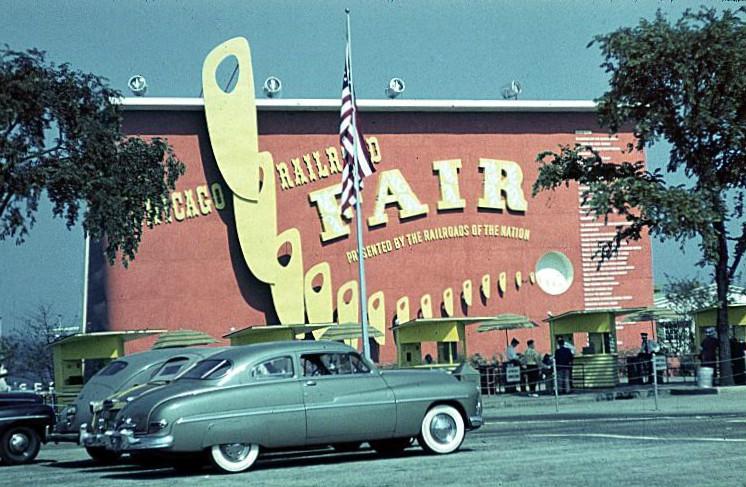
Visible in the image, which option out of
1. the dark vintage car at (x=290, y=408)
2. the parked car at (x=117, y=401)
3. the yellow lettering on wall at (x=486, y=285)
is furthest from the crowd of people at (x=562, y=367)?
the dark vintage car at (x=290, y=408)

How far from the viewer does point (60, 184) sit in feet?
95.2

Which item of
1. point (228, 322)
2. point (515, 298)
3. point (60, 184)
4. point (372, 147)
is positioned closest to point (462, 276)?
point (515, 298)

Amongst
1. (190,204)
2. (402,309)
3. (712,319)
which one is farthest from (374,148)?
(712,319)

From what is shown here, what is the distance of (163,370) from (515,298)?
3294 cm

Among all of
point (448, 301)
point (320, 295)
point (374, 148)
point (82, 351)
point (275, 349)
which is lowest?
point (275, 349)

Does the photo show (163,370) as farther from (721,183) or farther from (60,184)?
(721,183)

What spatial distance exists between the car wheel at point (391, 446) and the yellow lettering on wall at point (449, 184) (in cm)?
3390

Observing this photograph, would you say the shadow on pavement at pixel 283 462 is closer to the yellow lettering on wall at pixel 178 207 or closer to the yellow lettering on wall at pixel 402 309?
the yellow lettering on wall at pixel 178 207

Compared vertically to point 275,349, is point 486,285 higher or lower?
higher

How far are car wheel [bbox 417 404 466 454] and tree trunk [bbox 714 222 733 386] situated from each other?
19788 millimetres

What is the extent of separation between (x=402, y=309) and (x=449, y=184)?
208 inches

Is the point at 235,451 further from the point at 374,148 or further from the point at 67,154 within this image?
the point at 374,148

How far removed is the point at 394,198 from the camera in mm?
48969

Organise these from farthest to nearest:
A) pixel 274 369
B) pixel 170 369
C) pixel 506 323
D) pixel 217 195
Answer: pixel 217 195, pixel 506 323, pixel 170 369, pixel 274 369
